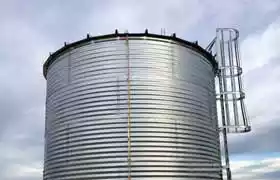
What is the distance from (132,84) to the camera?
50.7ft

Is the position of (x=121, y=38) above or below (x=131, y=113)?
above

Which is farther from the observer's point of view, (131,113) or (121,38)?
(121,38)

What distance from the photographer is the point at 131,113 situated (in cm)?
1493

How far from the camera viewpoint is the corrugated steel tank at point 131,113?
570 inches

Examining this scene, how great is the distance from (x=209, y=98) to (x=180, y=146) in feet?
13.1

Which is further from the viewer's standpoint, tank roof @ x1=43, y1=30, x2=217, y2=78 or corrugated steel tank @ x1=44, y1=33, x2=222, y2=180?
tank roof @ x1=43, y1=30, x2=217, y2=78

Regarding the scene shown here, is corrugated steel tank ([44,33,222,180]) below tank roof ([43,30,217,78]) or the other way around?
below

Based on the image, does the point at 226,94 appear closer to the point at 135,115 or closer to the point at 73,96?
the point at 135,115

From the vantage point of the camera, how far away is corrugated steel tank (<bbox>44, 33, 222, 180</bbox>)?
47.5ft

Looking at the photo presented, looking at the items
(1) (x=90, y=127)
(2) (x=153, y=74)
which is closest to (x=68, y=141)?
(1) (x=90, y=127)

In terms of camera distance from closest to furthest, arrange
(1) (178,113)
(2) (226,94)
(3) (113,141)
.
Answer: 1. (3) (113,141)
2. (1) (178,113)
3. (2) (226,94)

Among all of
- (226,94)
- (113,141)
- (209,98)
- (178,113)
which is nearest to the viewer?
(113,141)

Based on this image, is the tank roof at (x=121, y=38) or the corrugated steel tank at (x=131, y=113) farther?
the tank roof at (x=121, y=38)

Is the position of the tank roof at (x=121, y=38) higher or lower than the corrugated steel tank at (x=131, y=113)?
higher
